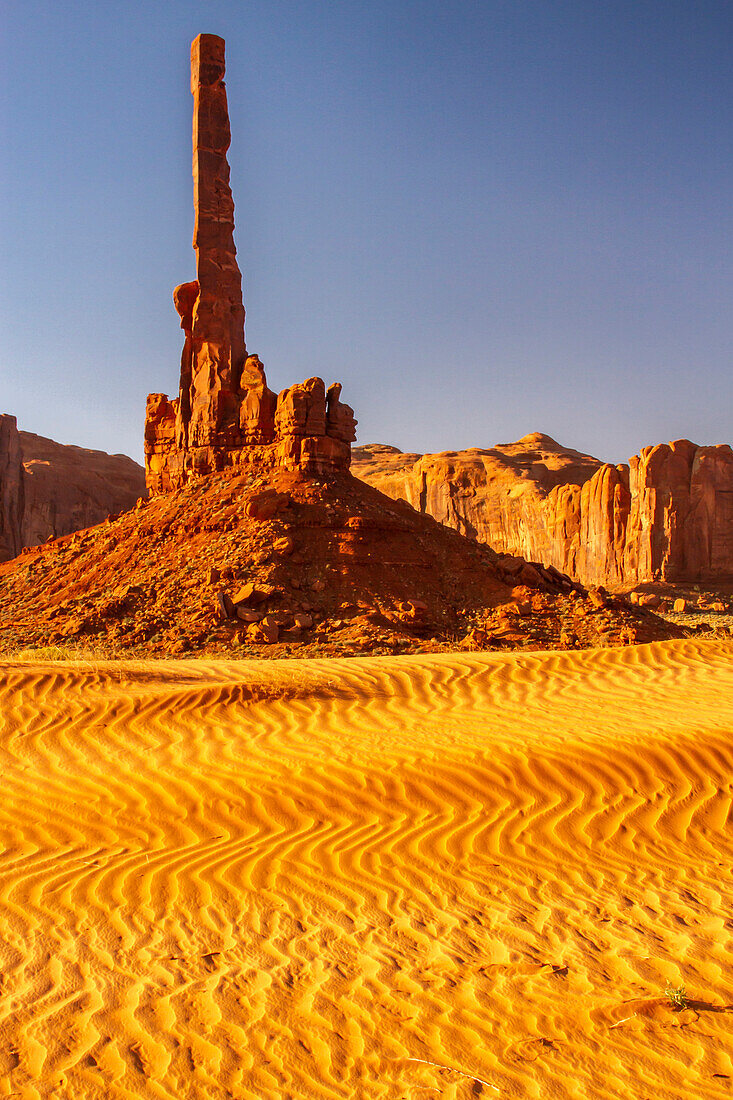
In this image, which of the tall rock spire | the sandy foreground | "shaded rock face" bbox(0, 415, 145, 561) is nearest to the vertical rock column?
the tall rock spire

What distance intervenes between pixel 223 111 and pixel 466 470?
2826 cm

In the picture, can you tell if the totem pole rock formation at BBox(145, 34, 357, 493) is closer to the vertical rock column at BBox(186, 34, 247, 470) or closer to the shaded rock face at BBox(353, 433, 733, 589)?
the vertical rock column at BBox(186, 34, 247, 470)

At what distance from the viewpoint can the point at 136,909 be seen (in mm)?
4840

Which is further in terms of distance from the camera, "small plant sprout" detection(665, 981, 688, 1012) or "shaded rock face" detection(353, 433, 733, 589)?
"shaded rock face" detection(353, 433, 733, 589)

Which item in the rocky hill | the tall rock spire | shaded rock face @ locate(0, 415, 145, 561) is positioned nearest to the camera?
the rocky hill

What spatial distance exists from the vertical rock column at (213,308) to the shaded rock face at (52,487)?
17.4 metres

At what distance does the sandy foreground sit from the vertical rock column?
14937 millimetres

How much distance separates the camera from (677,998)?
3.73 m

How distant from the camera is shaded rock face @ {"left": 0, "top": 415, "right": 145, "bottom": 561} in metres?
39.5

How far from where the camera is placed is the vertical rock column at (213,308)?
2428 cm

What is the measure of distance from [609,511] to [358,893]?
35.4 meters

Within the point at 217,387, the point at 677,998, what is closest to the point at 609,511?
the point at 217,387

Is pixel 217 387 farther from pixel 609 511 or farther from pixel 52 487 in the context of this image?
pixel 52 487

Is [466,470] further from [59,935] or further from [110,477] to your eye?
[59,935]
